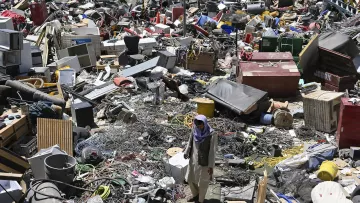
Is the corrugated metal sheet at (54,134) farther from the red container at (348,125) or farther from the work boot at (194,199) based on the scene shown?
the red container at (348,125)

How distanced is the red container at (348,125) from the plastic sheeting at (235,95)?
7.31 feet

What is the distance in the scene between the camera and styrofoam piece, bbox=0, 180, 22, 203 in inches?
297

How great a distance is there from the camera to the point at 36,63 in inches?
583

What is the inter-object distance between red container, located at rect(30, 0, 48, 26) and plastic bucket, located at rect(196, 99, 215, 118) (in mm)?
12934

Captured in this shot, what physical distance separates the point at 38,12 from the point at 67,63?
7861mm

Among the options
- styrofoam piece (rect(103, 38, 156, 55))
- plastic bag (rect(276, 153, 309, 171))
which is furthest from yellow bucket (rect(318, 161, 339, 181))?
styrofoam piece (rect(103, 38, 156, 55))

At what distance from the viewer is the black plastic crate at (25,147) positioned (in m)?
9.62

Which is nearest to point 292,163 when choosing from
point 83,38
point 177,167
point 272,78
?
point 177,167

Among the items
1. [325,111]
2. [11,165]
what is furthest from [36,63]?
[325,111]

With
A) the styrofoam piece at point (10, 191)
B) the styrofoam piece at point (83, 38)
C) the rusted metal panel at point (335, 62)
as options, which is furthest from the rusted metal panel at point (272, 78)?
the styrofoam piece at point (10, 191)

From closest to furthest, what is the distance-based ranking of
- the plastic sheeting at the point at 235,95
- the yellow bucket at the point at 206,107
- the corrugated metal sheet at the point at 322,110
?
the corrugated metal sheet at the point at 322,110, the plastic sheeting at the point at 235,95, the yellow bucket at the point at 206,107

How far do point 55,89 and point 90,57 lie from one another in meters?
3.54

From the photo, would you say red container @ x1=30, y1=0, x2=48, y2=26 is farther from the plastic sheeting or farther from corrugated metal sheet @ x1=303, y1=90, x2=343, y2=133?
corrugated metal sheet @ x1=303, y1=90, x2=343, y2=133

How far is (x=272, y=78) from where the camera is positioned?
13086mm
